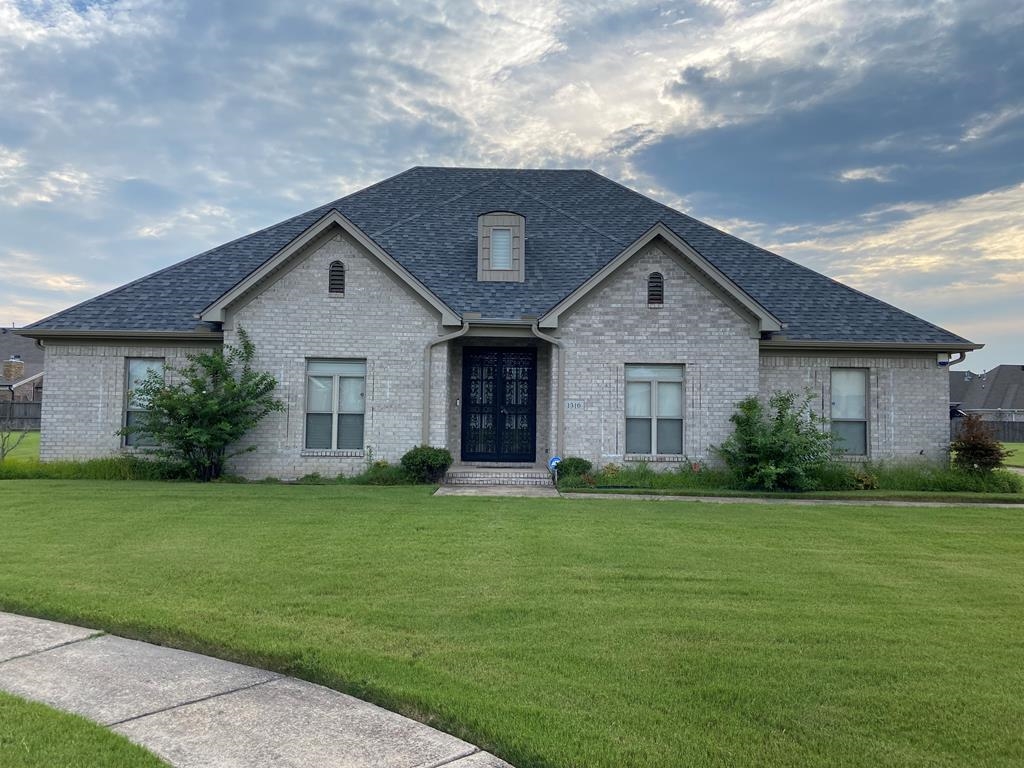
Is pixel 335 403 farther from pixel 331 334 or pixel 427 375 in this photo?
pixel 427 375

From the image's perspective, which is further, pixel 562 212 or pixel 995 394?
pixel 995 394

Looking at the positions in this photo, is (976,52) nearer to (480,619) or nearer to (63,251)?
(480,619)

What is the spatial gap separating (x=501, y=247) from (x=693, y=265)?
476 cm

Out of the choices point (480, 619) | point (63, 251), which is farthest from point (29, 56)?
point (480, 619)

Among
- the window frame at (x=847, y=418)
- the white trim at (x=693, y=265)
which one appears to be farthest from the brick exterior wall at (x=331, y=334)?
the window frame at (x=847, y=418)

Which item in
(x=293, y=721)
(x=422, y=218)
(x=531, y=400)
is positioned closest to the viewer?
(x=293, y=721)

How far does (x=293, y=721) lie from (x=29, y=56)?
18237 millimetres

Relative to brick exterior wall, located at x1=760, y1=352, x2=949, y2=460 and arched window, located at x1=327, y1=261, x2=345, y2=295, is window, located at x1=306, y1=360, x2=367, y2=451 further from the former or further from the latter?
brick exterior wall, located at x1=760, y1=352, x2=949, y2=460

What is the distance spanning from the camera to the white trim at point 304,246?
47.8 feet

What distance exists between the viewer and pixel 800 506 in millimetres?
12188

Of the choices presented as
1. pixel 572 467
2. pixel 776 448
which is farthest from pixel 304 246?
pixel 776 448

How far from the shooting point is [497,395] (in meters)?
16.3

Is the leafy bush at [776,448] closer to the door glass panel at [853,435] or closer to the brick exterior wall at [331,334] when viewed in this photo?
the door glass panel at [853,435]

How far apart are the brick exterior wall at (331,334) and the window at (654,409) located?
4.39m
